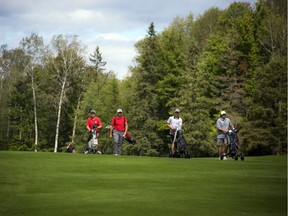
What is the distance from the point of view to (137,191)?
12.6m

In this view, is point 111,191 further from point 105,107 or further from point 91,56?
point 91,56

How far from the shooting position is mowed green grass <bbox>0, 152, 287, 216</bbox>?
33.9ft

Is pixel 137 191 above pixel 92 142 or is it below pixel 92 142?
below

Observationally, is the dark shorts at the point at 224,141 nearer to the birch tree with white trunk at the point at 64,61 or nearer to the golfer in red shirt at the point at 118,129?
the golfer in red shirt at the point at 118,129

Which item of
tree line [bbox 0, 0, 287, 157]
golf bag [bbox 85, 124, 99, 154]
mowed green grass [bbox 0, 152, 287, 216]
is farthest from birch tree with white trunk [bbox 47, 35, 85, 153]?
mowed green grass [bbox 0, 152, 287, 216]

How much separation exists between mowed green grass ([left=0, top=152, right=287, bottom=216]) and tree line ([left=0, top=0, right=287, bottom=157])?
134ft

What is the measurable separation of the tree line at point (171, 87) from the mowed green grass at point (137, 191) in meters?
40.8

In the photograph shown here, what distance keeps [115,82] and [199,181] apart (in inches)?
2698

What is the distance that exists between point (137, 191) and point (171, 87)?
61262 millimetres

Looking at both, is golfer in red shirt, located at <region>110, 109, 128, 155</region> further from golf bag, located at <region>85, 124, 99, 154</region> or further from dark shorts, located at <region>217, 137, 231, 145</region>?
dark shorts, located at <region>217, 137, 231, 145</region>

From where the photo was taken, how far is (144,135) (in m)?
70.9

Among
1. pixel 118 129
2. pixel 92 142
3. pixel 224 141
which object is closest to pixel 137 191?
pixel 224 141

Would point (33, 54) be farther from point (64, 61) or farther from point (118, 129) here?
point (118, 129)

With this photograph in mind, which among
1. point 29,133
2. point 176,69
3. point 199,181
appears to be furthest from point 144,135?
point 199,181
